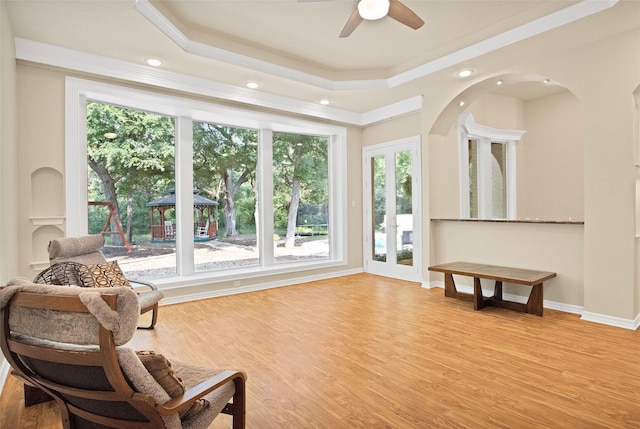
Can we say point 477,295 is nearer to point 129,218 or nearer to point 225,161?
point 225,161

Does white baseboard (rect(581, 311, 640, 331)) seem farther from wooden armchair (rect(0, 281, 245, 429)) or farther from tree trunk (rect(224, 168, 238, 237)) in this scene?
tree trunk (rect(224, 168, 238, 237))

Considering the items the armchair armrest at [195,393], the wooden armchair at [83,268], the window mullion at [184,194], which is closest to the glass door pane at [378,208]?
the window mullion at [184,194]

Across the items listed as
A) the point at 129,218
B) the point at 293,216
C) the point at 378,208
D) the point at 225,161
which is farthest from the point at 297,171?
the point at 129,218

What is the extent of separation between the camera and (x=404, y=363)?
2.78m

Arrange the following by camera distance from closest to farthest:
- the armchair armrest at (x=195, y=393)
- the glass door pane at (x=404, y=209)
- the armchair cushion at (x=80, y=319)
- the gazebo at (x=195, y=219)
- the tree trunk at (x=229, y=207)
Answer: the armchair cushion at (x=80, y=319)
the armchair armrest at (x=195, y=393)
the gazebo at (x=195, y=219)
the tree trunk at (x=229, y=207)
the glass door pane at (x=404, y=209)

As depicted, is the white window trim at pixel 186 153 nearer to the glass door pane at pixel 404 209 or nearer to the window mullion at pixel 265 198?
the window mullion at pixel 265 198

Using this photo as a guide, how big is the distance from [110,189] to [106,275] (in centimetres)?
160

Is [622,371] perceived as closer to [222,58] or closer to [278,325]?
[278,325]

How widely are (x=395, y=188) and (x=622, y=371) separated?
12.9ft

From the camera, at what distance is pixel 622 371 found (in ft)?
8.55

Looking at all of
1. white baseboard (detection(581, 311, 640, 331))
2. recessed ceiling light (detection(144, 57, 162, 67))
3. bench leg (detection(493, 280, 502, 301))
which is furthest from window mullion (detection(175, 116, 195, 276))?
white baseboard (detection(581, 311, 640, 331))

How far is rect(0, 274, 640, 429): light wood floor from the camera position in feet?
6.85

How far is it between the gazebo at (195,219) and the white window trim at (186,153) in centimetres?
13

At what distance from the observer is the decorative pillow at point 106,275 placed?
325 centimetres
